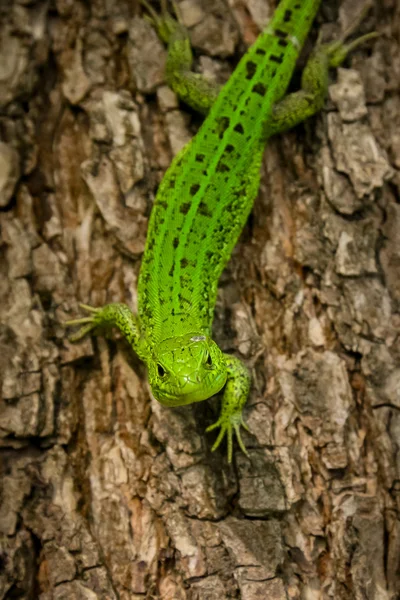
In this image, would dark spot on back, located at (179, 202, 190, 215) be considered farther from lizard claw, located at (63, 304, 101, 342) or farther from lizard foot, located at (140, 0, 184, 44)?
lizard foot, located at (140, 0, 184, 44)

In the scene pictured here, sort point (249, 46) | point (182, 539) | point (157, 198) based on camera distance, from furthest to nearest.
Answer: point (249, 46), point (157, 198), point (182, 539)

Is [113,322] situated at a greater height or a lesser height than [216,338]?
greater

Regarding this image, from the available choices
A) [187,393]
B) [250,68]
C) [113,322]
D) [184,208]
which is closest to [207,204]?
[184,208]

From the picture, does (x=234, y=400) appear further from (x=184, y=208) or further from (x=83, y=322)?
(x=184, y=208)

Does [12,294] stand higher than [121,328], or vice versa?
Result: [12,294]

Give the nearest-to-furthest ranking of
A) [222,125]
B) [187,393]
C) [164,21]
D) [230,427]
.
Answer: [187,393]
[230,427]
[222,125]
[164,21]

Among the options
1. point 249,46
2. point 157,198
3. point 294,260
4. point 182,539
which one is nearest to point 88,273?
point 157,198

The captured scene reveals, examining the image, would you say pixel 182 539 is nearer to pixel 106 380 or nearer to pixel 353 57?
pixel 106 380

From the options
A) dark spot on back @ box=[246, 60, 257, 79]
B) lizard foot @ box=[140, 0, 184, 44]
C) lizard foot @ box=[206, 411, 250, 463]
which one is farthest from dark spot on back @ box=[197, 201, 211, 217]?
lizard foot @ box=[140, 0, 184, 44]
